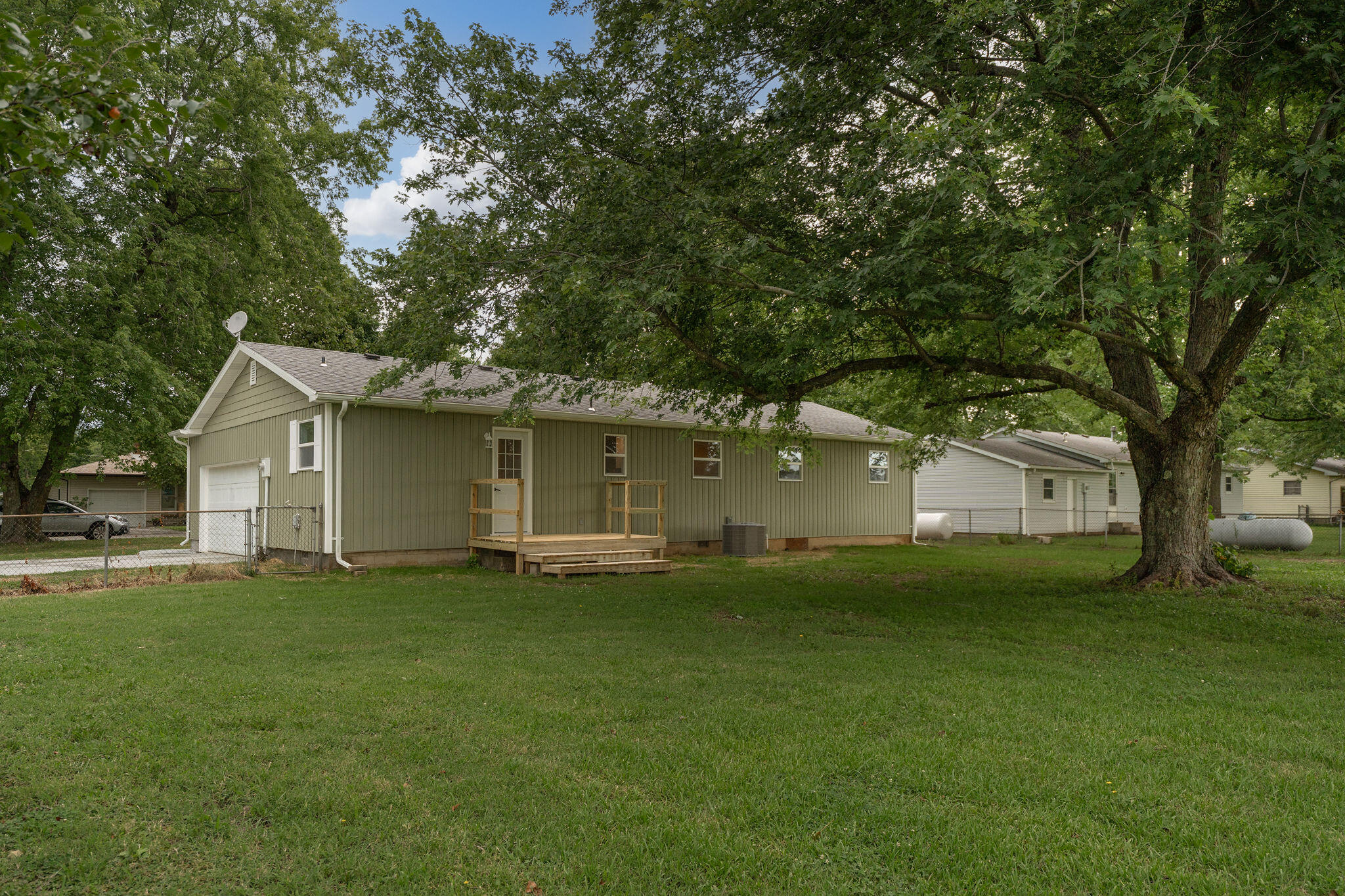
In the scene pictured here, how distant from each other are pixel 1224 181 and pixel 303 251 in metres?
22.7

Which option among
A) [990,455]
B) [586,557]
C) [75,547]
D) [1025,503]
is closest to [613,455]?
[586,557]

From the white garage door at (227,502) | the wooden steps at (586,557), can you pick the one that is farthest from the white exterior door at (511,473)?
the white garage door at (227,502)

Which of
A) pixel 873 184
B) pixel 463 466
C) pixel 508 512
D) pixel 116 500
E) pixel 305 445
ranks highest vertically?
pixel 873 184

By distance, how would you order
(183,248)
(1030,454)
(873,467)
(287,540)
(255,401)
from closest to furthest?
(287,540) → (255,401) → (183,248) → (873,467) → (1030,454)

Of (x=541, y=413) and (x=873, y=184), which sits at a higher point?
(x=873, y=184)

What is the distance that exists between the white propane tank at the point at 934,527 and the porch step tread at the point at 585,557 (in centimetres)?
1254

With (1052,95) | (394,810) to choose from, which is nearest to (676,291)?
(1052,95)

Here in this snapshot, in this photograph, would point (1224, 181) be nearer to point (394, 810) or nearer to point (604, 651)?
point (604, 651)

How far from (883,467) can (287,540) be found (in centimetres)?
1453

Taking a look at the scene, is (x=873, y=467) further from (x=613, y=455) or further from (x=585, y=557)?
(x=585, y=557)

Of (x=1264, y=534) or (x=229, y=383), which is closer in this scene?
(x=229, y=383)

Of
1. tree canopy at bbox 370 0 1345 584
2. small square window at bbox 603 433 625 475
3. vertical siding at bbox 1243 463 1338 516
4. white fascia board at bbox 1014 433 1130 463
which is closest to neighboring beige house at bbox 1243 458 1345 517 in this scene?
vertical siding at bbox 1243 463 1338 516

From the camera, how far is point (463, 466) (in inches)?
580

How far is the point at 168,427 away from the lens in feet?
65.9
